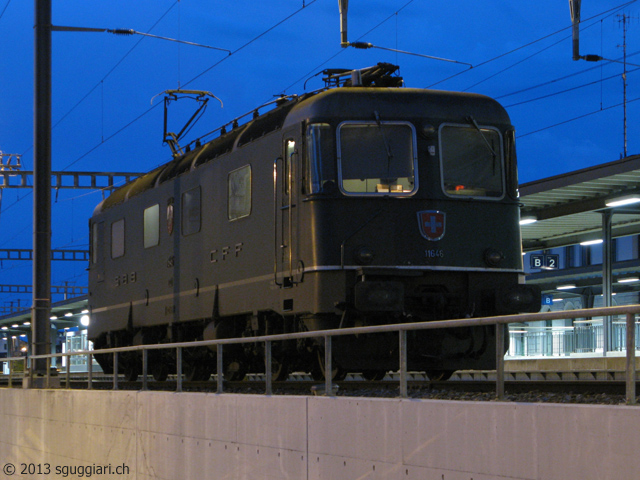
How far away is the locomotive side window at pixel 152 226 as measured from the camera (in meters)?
18.3

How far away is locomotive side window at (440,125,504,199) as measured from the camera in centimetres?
1299

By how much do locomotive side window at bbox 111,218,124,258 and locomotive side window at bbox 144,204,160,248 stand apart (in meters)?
1.73

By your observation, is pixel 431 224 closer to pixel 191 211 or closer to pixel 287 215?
pixel 287 215

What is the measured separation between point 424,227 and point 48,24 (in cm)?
959

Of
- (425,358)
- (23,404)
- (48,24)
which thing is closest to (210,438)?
(425,358)

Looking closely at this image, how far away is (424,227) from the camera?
1262 centimetres

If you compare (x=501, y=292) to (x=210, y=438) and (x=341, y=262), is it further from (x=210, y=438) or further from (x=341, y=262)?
(x=210, y=438)

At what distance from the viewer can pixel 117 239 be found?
822 inches

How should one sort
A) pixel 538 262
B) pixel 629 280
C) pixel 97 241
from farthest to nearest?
1. pixel 629 280
2. pixel 538 262
3. pixel 97 241

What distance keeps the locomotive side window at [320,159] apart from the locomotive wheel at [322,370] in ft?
6.99

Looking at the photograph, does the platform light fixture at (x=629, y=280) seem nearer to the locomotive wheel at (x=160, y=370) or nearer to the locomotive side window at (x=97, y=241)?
the locomotive wheel at (x=160, y=370)

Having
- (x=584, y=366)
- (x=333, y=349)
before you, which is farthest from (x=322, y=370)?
(x=584, y=366)

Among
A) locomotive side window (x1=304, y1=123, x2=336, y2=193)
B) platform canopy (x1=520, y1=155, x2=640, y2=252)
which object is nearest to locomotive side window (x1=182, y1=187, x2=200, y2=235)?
locomotive side window (x1=304, y1=123, x2=336, y2=193)

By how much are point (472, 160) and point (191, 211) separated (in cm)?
554
